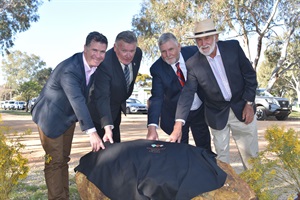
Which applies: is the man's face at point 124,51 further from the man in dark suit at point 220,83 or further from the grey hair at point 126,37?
the man in dark suit at point 220,83

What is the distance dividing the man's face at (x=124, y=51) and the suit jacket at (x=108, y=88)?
103 millimetres

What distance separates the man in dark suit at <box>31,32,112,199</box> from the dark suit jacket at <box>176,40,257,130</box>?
1.01 m

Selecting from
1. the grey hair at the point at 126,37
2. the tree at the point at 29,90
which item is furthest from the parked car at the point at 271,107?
the tree at the point at 29,90


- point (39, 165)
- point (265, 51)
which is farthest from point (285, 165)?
point (265, 51)

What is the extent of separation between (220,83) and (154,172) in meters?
1.52

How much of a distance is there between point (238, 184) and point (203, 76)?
1277mm

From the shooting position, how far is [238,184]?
9.13 feet

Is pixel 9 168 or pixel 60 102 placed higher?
pixel 60 102

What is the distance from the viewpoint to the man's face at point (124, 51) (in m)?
3.54

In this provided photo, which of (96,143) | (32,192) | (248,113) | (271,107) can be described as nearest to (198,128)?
(248,113)

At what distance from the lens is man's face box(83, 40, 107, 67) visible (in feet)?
10.5

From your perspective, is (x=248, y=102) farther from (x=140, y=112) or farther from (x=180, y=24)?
(x=140, y=112)

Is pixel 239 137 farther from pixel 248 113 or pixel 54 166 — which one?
pixel 54 166

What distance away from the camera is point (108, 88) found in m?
3.67
